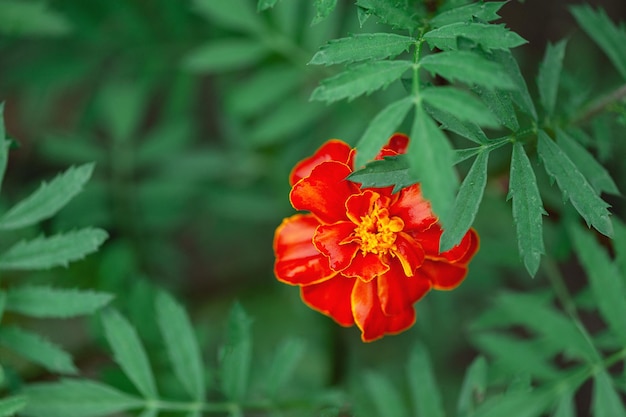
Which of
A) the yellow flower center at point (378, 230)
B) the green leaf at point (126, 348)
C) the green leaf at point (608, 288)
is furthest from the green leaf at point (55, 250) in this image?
the green leaf at point (608, 288)

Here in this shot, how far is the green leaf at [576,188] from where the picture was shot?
1.01 metres

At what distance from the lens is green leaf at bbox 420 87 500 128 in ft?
2.81

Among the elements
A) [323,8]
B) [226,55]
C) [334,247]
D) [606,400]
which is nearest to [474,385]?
[606,400]

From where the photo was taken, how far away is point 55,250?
1.28 m

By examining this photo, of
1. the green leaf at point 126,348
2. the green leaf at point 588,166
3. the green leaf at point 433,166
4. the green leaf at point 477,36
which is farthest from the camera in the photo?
the green leaf at point 126,348

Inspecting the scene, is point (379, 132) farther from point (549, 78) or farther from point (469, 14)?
point (549, 78)

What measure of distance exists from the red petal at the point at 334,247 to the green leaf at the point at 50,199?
43 centimetres

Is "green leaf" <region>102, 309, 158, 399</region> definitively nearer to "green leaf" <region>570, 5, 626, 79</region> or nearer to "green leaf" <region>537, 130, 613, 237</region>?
"green leaf" <region>537, 130, 613, 237</region>

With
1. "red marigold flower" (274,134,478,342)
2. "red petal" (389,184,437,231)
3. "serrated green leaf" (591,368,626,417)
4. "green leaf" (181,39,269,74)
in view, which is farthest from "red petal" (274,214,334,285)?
"green leaf" (181,39,269,74)

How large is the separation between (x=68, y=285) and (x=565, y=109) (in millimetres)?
1333

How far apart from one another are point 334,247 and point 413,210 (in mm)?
124

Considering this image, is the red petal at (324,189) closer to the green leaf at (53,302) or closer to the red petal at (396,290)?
the red petal at (396,290)

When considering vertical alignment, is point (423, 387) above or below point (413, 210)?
below

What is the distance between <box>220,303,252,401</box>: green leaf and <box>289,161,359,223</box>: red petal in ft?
1.25
